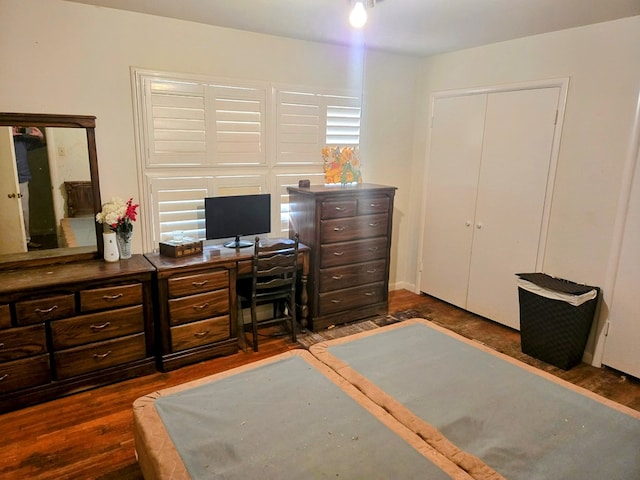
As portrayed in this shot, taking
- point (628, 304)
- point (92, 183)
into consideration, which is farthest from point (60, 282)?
point (628, 304)

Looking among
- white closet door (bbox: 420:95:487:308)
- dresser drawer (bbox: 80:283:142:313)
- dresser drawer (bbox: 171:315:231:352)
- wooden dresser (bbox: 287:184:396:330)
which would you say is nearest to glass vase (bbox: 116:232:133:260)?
dresser drawer (bbox: 80:283:142:313)

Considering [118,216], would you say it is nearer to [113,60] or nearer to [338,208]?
[113,60]

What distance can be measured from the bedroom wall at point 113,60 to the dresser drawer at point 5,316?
3.03 feet

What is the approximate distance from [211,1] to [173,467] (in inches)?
97.3

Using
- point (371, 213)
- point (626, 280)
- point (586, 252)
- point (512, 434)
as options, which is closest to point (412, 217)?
point (371, 213)

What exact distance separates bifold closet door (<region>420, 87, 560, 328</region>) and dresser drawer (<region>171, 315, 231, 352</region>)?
2.26 metres

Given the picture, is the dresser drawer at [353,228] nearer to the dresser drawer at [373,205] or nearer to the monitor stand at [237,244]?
the dresser drawer at [373,205]

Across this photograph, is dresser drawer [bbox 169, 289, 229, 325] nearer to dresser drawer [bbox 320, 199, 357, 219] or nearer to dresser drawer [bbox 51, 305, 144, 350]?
dresser drawer [bbox 51, 305, 144, 350]

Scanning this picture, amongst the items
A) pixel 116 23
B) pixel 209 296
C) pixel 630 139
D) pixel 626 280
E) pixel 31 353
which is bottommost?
pixel 31 353

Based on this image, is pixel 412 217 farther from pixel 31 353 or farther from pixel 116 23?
pixel 31 353

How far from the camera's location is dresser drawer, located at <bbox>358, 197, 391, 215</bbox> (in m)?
3.58

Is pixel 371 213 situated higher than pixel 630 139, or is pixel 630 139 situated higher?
pixel 630 139

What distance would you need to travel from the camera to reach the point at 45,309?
8.09ft

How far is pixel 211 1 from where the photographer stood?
2.54m
